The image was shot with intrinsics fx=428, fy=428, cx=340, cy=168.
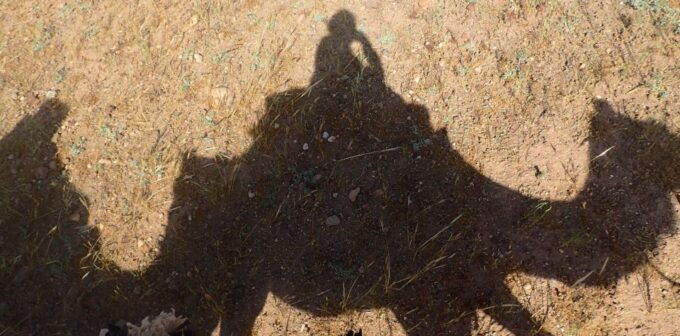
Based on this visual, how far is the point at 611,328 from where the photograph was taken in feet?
12.3

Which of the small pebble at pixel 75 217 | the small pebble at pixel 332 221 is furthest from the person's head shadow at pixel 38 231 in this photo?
the small pebble at pixel 332 221

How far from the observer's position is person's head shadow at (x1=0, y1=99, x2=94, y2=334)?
13.1 ft

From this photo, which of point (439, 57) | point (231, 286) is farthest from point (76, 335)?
point (439, 57)

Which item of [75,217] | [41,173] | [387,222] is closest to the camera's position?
[387,222]

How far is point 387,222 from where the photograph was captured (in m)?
4.15

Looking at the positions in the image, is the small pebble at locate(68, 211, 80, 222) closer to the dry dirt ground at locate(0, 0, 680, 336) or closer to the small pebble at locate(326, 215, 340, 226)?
the dry dirt ground at locate(0, 0, 680, 336)

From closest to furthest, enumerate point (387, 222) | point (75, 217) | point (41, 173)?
1. point (387, 222)
2. point (75, 217)
3. point (41, 173)

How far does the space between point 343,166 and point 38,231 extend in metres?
3.08

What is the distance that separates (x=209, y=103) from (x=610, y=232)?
417 cm

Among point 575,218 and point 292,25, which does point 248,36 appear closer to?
point 292,25

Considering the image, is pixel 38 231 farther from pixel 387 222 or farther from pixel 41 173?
pixel 387 222

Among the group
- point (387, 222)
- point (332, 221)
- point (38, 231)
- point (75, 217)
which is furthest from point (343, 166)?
point (38, 231)

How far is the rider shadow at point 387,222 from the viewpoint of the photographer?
12.9ft

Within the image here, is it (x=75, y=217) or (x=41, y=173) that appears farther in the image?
(x=41, y=173)
